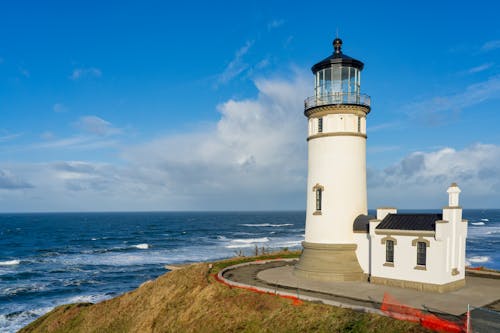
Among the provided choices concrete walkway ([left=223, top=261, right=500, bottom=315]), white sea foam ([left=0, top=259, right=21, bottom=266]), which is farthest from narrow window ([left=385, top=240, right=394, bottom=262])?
white sea foam ([left=0, top=259, right=21, bottom=266])

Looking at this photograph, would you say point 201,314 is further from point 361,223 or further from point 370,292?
point 361,223

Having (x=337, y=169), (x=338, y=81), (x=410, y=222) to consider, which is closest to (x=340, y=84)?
(x=338, y=81)

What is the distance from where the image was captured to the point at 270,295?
1819cm

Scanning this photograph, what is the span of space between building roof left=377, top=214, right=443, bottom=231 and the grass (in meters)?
6.87

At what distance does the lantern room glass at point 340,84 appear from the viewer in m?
23.0

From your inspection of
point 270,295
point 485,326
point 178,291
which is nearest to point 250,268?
point 178,291

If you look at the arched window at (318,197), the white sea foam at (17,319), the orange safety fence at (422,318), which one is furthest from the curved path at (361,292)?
the white sea foam at (17,319)

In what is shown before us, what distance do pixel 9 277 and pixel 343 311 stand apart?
4534 centimetres

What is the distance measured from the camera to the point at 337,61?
22.9 meters

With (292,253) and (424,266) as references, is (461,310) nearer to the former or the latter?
(424,266)

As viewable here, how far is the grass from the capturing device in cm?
1514

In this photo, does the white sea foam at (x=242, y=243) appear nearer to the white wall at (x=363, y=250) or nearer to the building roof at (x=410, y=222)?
the white wall at (x=363, y=250)

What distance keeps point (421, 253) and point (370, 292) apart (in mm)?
3254

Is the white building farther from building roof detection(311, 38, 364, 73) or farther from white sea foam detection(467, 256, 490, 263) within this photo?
white sea foam detection(467, 256, 490, 263)
